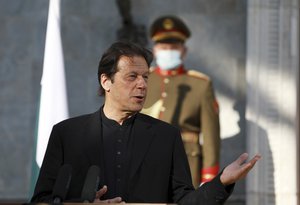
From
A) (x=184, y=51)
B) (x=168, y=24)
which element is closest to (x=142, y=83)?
(x=184, y=51)

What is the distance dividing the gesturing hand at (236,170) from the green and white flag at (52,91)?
10.8ft

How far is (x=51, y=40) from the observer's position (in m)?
7.70

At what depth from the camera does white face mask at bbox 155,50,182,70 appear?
8.58m

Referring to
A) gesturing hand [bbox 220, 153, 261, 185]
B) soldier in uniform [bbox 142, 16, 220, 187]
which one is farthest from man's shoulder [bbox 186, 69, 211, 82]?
gesturing hand [bbox 220, 153, 261, 185]

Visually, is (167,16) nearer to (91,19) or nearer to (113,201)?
(91,19)

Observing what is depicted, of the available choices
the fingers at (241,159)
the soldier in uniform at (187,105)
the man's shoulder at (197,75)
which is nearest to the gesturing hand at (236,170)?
the fingers at (241,159)

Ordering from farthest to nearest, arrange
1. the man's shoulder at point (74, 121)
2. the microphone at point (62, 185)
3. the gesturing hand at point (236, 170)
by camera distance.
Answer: the man's shoulder at point (74, 121), the gesturing hand at point (236, 170), the microphone at point (62, 185)

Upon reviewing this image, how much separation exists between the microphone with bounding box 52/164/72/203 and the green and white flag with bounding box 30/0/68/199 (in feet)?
11.2

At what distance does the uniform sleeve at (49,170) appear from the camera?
4.23m

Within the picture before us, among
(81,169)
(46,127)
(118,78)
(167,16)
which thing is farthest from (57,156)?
(167,16)

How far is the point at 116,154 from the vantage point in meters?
4.36

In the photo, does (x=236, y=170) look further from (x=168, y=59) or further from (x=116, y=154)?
(x=168, y=59)

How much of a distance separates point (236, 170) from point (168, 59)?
464 cm

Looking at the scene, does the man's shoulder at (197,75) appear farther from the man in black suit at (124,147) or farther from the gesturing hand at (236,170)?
the gesturing hand at (236,170)
